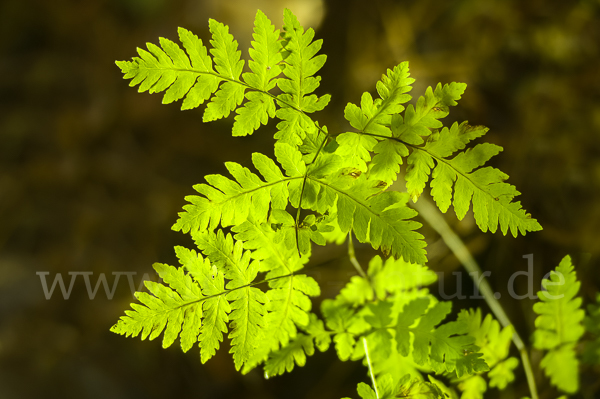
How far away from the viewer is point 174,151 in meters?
3.61

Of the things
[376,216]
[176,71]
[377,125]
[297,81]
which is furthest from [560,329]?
[176,71]

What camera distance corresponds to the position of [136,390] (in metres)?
3.07

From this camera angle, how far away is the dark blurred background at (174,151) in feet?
8.96

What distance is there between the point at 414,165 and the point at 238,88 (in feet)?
1.85

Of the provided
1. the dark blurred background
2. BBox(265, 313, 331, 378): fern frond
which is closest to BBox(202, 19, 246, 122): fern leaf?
BBox(265, 313, 331, 378): fern frond

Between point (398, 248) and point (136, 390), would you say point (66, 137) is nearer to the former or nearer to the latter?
point (136, 390)

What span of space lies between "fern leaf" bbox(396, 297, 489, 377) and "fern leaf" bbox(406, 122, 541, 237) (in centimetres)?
37

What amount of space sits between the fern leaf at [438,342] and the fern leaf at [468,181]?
37 cm

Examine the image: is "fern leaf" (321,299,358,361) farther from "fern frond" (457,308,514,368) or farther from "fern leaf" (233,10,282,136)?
"fern leaf" (233,10,282,136)

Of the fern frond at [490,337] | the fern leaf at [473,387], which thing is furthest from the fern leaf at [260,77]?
the fern leaf at [473,387]

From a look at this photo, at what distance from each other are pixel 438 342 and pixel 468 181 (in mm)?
535

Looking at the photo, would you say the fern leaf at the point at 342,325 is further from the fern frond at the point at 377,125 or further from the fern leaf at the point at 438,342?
the fern frond at the point at 377,125

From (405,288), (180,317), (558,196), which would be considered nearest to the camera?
(180,317)

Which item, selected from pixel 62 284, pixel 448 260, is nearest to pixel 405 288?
pixel 448 260
